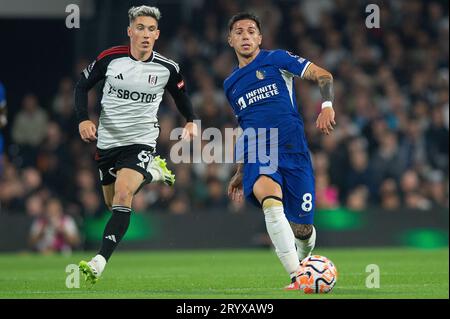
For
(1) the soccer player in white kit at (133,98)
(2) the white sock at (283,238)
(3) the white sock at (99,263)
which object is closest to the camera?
(2) the white sock at (283,238)

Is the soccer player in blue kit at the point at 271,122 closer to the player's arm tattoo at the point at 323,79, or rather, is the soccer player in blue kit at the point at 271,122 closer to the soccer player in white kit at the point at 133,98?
the player's arm tattoo at the point at 323,79

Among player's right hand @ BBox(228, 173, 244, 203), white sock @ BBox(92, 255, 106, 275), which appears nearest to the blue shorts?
player's right hand @ BBox(228, 173, 244, 203)

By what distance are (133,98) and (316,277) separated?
2732 millimetres

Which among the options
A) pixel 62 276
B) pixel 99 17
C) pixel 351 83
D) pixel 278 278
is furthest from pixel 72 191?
pixel 278 278

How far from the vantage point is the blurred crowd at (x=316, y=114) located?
17672mm

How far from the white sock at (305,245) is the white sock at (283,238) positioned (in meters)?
0.88

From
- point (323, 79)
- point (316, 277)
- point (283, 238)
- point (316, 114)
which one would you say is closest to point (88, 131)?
point (283, 238)

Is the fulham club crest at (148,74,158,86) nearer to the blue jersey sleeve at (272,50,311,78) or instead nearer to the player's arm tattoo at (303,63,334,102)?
the blue jersey sleeve at (272,50,311,78)

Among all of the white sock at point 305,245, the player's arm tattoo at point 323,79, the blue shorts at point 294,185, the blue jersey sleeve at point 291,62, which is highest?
the blue jersey sleeve at point 291,62

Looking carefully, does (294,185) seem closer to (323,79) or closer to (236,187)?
(236,187)

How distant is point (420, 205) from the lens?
1758 centimetres

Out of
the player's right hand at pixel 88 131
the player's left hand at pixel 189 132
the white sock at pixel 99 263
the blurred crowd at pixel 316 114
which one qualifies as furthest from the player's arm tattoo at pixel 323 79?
the blurred crowd at pixel 316 114

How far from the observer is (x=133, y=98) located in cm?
1016

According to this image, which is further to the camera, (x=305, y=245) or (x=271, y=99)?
(x=305, y=245)
